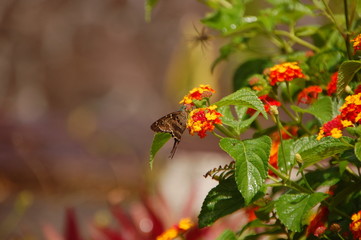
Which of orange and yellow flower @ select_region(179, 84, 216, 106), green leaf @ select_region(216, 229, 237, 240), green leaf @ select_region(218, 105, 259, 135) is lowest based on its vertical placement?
green leaf @ select_region(216, 229, 237, 240)

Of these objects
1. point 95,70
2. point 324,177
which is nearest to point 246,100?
point 324,177

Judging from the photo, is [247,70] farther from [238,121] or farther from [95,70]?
[95,70]

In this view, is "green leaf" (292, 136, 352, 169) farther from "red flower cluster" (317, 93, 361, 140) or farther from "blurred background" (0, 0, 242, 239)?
"blurred background" (0, 0, 242, 239)

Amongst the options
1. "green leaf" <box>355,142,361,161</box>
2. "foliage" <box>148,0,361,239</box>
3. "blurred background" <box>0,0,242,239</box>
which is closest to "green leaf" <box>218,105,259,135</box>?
"foliage" <box>148,0,361,239</box>

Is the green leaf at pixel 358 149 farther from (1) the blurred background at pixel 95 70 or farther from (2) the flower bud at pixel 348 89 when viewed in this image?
(1) the blurred background at pixel 95 70

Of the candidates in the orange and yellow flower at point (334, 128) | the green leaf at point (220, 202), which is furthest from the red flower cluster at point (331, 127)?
the green leaf at point (220, 202)

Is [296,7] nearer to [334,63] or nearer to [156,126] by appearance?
[334,63]

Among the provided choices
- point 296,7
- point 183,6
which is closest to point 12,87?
Answer: point 183,6
